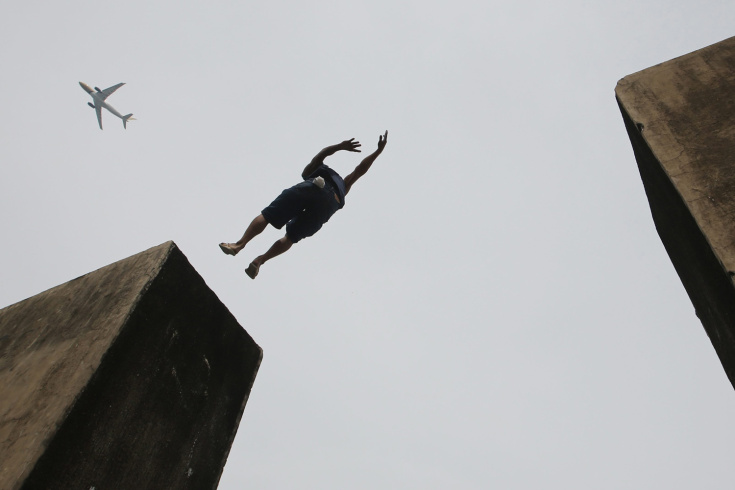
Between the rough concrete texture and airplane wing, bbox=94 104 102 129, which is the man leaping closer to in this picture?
the rough concrete texture

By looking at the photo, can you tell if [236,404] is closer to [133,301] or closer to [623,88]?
[133,301]

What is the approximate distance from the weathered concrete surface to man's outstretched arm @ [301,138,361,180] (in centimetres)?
250

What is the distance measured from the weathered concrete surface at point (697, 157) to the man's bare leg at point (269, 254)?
2833 millimetres

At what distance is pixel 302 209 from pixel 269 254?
1.67 ft

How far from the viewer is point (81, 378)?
2.06m

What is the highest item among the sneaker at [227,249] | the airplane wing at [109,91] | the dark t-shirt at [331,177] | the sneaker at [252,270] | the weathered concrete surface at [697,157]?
the airplane wing at [109,91]

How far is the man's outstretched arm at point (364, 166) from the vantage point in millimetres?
4910

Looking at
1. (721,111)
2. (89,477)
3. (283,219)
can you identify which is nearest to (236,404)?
(89,477)

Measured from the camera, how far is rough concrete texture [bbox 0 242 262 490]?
1974mm

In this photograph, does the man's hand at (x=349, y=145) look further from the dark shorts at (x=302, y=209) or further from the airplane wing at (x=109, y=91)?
the airplane wing at (x=109, y=91)

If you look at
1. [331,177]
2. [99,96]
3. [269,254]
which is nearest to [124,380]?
[269,254]

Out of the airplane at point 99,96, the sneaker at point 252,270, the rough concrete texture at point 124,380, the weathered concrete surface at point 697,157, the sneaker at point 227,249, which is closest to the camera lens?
the rough concrete texture at point 124,380

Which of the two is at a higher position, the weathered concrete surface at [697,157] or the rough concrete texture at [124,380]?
the rough concrete texture at [124,380]

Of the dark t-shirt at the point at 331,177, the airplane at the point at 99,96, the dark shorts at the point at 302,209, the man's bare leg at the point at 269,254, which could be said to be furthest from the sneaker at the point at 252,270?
the airplane at the point at 99,96
